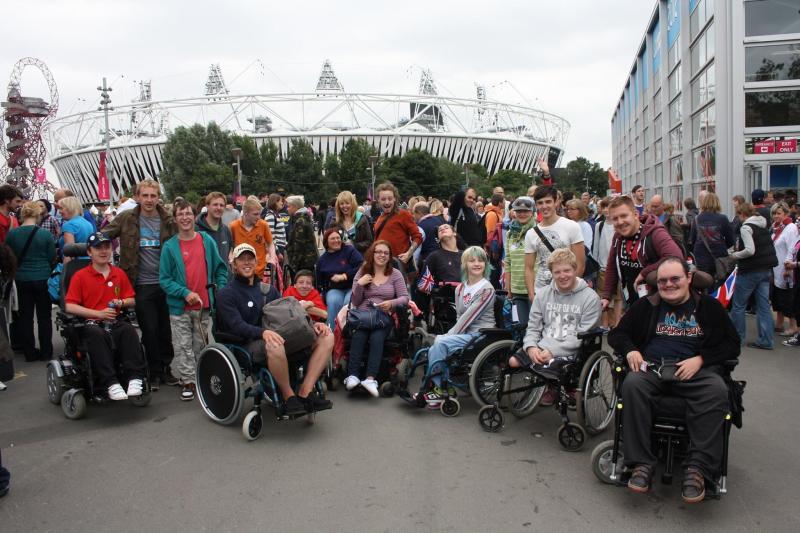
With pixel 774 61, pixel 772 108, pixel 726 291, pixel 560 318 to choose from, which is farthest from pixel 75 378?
pixel 774 61

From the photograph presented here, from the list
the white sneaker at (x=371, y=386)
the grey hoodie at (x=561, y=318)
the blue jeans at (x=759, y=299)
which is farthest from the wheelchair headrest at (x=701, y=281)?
the blue jeans at (x=759, y=299)

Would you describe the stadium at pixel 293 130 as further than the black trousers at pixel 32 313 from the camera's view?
Yes

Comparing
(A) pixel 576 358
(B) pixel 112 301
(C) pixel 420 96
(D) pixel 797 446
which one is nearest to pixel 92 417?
(B) pixel 112 301

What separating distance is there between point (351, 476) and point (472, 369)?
1.47 meters

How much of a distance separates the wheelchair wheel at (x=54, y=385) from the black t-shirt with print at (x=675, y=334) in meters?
4.84

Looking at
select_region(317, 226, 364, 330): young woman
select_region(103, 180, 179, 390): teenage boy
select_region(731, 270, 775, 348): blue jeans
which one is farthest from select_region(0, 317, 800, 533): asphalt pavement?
select_region(731, 270, 775, 348): blue jeans

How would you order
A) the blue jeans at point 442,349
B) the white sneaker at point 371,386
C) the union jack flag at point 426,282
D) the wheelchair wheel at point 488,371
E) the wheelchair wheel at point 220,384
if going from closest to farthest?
the wheelchair wheel at point 220,384, the wheelchair wheel at point 488,371, the blue jeans at point 442,349, the white sneaker at point 371,386, the union jack flag at point 426,282

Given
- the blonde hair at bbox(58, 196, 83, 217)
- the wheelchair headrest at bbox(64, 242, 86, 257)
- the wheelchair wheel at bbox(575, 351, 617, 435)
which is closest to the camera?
the wheelchair wheel at bbox(575, 351, 617, 435)

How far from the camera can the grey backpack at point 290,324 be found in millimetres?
4824

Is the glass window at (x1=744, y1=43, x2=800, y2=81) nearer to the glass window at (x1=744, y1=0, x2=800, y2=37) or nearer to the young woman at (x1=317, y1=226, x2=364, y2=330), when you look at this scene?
the glass window at (x1=744, y1=0, x2=800, y2=37)

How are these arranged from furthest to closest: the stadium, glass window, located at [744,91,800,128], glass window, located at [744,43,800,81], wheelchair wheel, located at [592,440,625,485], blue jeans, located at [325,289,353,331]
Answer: the stadium
glass window, located at [744,91,800,128]
glass window, located at [744,43,800,81]
blue jeans, located at [325,289,353,331]
wheelchair wheel, located at [592,440,625,485]

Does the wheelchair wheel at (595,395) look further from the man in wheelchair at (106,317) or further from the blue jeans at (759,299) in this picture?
the man in wheelchair at (106,317)

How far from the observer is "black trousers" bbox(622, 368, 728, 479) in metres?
3.28

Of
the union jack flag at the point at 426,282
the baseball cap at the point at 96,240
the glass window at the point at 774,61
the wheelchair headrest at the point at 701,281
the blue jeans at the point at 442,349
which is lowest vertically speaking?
the blue jeans at the point at 442,349
